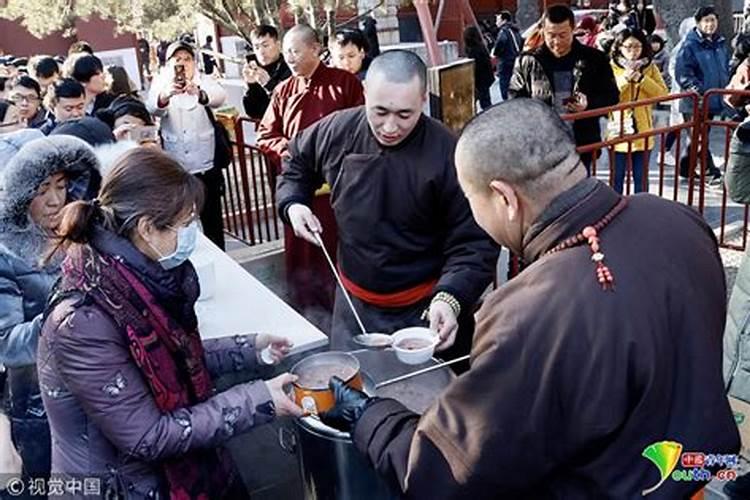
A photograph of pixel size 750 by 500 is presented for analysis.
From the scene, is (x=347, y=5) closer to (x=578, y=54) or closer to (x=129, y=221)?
(x=578, y=54)

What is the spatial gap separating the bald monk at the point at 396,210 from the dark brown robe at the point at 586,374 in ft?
3.71

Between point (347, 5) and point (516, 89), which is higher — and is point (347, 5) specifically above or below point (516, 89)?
above

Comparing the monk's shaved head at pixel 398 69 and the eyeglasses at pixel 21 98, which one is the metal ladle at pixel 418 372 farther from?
the eyeglasses at pixel 21 98

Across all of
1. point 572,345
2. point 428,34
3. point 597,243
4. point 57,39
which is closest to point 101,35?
point 57,39

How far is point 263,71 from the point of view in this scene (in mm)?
6070

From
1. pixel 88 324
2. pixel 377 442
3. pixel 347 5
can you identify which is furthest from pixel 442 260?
pixel 347 5

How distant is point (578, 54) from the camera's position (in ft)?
18.0

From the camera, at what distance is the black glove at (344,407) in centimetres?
183

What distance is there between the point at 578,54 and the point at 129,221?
4.44m

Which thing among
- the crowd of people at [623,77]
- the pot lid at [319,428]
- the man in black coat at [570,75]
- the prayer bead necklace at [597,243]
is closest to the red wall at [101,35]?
the crowd of people at [623,77]

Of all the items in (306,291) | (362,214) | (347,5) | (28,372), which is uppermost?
(347,5)

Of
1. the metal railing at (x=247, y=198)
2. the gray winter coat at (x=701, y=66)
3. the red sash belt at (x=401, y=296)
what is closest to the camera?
the red sash belt at (x=401, y=296)

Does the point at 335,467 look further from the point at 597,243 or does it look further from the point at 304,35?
the point at 304,35

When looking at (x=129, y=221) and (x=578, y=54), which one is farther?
(x=578, y=54)
